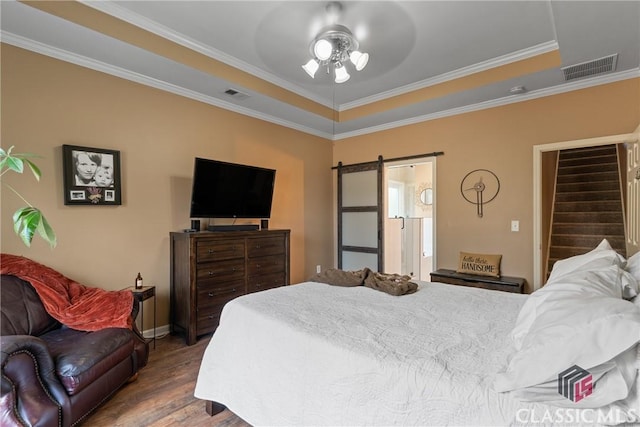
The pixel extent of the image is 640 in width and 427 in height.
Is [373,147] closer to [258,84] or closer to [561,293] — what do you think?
[258,84]

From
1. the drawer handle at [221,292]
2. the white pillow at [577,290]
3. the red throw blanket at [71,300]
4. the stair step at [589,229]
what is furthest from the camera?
the stair step at [589,229]

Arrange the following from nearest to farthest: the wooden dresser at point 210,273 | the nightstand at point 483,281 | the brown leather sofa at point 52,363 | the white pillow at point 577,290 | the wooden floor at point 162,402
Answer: the white pillow at point 577,290 → the brown leather sofa at point 52,363 → the wooden floor at point 162,402 → the wooden dresser at point 210,273 → the nightstand at point 483,281

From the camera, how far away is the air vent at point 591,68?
2661 millimetres

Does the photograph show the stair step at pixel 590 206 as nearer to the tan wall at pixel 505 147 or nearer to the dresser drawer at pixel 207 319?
the tan wall at pixel 505 147

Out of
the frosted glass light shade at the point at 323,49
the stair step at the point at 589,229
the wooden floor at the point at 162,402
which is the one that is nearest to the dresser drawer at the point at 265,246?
the wooden floor at the point at 162,402

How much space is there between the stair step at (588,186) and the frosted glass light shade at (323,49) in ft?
16.8

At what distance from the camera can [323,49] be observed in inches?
86.6

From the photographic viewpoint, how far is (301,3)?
2301mm

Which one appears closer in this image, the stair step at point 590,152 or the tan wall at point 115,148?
the tan wall at point 115,148

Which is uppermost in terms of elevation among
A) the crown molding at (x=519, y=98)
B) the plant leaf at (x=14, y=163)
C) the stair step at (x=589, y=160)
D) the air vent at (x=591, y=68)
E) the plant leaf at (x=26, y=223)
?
the air vent at (x=591, y=68)

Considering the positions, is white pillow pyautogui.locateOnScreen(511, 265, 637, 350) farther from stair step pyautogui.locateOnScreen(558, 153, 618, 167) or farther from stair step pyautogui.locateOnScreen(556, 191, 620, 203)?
stair step pyautogui.locateOnScreen(558, 153, 618, 167)

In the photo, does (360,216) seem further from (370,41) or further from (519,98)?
(370,41)
